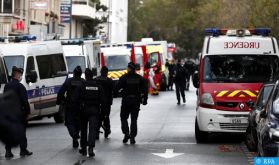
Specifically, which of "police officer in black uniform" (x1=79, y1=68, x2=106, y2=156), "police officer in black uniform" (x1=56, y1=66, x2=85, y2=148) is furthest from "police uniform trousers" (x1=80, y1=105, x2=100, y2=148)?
"police officer in black uniform" (x1=56, y1=66, x2=85, y2=148)

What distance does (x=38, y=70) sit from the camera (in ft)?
75.7

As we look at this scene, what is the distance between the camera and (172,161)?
14398 millimetres

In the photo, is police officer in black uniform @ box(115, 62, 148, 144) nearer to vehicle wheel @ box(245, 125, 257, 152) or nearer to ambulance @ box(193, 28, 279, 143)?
ambulance @ box(193, 28, 279, 143)

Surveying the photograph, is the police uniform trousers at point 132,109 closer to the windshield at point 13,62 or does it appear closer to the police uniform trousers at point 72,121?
the police uniform trousers at point 72,121

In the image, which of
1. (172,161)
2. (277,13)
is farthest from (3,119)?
(277,13)

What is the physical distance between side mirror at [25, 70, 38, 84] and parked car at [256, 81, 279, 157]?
9.82 meters

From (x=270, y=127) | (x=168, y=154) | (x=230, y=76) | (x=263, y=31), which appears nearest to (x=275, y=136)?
(x=270, y=127)

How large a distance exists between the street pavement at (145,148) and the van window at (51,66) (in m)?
1.53

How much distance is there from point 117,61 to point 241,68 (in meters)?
24.3

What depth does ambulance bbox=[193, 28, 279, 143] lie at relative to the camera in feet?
56.4

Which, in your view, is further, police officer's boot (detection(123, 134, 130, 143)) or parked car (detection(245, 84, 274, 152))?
police officer's boot (detection(123, 134, 130, 143))

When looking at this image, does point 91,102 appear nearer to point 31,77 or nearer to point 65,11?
point 31,77

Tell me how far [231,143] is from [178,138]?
4.80 feet

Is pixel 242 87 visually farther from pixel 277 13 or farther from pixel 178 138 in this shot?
pixel 277 13
